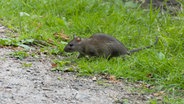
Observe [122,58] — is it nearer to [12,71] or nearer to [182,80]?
[182,80]

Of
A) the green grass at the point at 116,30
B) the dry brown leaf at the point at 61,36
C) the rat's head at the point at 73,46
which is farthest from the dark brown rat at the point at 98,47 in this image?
the dry brown leaf at the point at 61,36

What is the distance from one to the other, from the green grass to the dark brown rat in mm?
119

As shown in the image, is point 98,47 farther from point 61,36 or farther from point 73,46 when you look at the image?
point 61,36

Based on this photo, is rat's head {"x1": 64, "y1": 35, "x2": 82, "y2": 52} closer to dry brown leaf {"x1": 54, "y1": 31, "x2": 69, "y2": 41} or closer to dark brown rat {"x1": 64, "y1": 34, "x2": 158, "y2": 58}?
dark brown rat {"x1": 64, "y1": 34, "x2": 158, "y2": 58}

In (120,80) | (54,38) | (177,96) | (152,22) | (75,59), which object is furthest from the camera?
(152,22)

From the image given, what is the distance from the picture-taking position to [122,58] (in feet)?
21.8

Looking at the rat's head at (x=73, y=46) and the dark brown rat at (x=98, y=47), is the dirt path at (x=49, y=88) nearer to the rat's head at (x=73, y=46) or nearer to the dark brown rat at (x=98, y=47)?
the rat's head at (x=73, y=46)

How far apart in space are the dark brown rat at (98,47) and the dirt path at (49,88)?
79 centimetres

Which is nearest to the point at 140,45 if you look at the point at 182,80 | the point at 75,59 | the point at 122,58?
the point at 122,58

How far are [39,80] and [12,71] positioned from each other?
367 millimetres

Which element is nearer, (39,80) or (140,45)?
(39,80)

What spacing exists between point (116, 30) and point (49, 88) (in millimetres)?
3005

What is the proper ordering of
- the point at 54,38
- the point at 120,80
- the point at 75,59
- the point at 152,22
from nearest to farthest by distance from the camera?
1. the point at 120,80
2. the point at 75,59
3. the point at 54,38
4. the point at 152,22

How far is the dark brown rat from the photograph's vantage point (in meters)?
6.63
